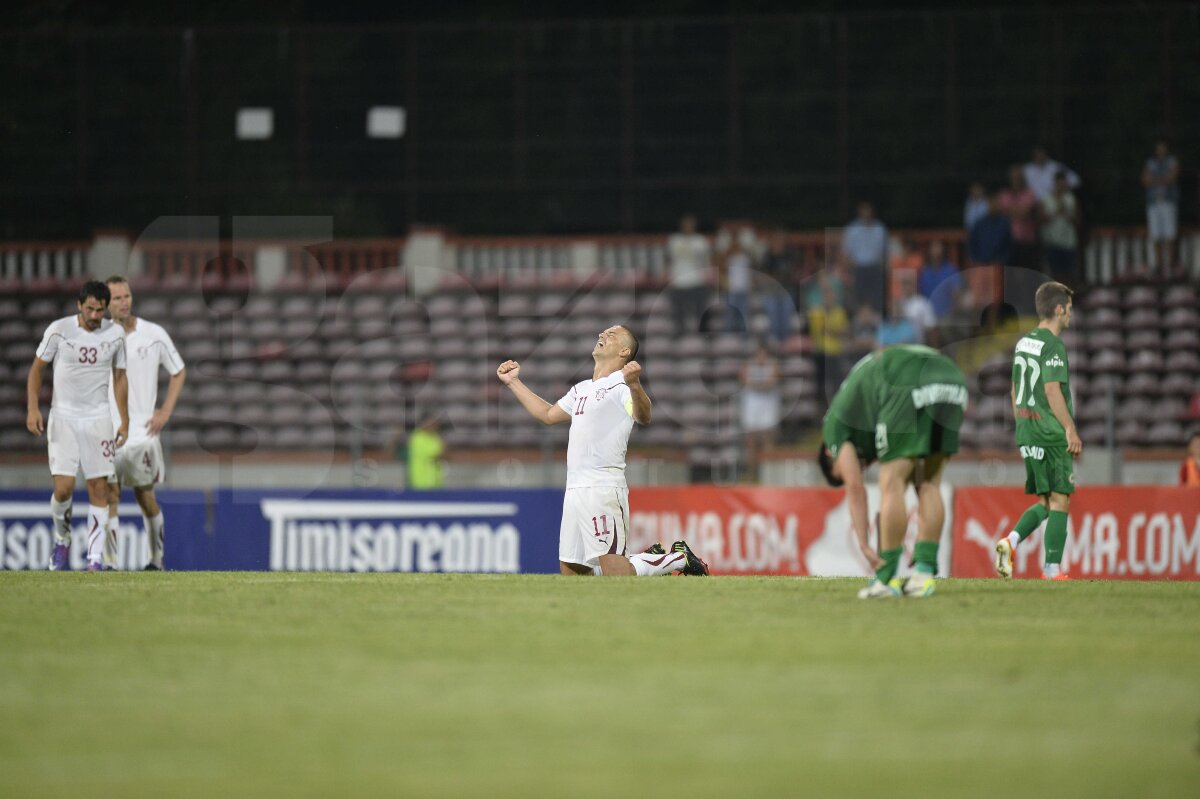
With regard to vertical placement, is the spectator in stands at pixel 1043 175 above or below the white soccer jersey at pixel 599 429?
above

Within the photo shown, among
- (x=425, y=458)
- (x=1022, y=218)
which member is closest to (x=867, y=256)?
(x=1022, y=218)

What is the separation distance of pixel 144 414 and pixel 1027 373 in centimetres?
800

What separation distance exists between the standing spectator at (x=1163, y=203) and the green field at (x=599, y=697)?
19.2 meters

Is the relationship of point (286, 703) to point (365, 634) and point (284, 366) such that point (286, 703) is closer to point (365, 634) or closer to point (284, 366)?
point (365, 634)

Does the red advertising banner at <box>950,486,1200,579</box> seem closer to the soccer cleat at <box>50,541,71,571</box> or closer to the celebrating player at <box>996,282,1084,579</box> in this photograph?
the celebrating player at <box>996,282,1084,579</box>

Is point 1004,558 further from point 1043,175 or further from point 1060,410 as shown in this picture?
point 1043,175

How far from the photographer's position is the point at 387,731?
6273mm

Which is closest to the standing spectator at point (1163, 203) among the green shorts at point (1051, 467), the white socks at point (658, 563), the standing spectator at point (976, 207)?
the standing spectator at point (976, 207)

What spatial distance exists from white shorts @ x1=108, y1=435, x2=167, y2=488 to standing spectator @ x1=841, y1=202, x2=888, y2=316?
1509cm

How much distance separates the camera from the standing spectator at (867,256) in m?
28.5

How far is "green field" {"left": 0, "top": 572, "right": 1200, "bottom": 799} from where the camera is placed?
18.1 ft

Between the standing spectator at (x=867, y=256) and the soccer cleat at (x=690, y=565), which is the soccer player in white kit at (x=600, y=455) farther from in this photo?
the standing spectator at (x=867, y=256)

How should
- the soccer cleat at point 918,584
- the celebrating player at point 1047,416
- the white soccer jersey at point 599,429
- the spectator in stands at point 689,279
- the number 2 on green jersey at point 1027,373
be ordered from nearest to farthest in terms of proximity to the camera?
the soccer cleat at point 918,584 → the white soccer jersey at point 599,429 → the celebrating player at point 1047,416 → the number 2 on green jersey at point 1027,373 → the spectator in stands at point 689,279

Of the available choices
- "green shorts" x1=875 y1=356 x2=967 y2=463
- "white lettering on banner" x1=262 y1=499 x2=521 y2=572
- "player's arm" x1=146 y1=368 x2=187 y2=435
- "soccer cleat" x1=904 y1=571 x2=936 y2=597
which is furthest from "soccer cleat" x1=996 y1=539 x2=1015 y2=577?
"white lettering on banner" x1=262 y1=499 x2=521 y2=572
